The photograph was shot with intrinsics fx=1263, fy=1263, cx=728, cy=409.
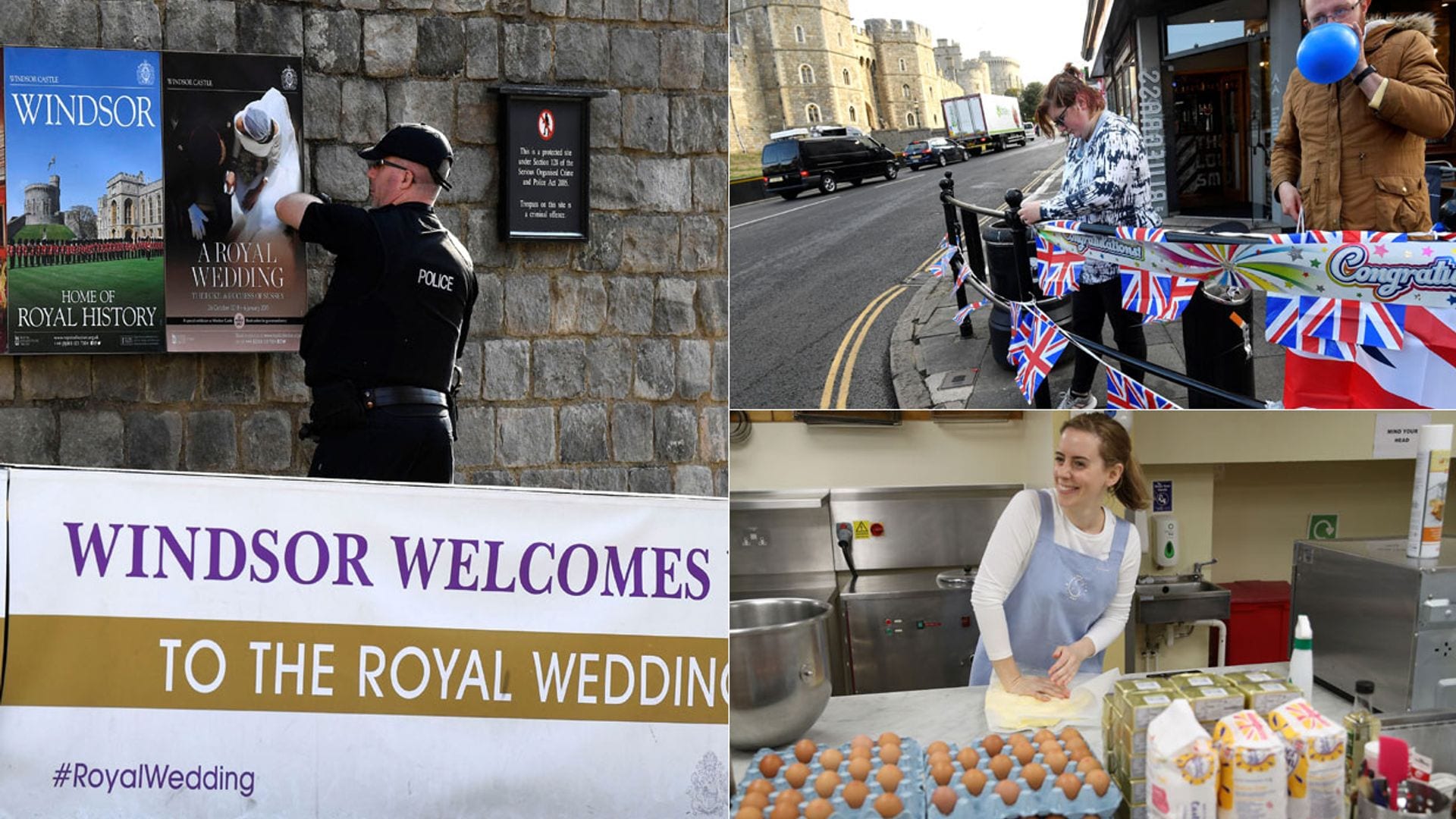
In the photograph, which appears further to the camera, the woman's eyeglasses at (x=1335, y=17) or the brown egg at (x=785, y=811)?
the woman's eyeglasses at (x=1335, y=17)

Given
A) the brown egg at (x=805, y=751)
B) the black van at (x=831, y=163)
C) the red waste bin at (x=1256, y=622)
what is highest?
the black van at (x=831, y=163)

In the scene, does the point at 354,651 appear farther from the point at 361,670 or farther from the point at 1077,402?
the point at 1077,402

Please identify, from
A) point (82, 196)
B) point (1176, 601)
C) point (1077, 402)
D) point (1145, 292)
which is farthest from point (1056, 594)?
point (82, 196)

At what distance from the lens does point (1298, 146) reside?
228cm

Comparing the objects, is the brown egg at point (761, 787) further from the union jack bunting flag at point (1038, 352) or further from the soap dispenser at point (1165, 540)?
the soap dispenser at point (1165, 540)

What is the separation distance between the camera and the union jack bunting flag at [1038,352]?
2.54 meters

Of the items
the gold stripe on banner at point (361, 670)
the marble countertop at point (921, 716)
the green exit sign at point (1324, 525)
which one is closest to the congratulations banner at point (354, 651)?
the gold stripe on banner at point (361, 670)

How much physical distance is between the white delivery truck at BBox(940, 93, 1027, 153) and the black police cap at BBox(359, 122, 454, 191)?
6.89 ft

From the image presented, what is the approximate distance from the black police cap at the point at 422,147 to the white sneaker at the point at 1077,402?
7.29ft

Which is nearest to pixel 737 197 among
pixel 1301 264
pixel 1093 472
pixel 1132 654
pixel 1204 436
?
pixel 1093 472

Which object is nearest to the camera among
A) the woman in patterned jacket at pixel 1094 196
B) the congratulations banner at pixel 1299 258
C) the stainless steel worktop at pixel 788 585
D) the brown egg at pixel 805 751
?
the brown egg at pixel 805 751

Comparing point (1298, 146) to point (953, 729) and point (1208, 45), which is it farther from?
point (953, 729)

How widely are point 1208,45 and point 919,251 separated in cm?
61

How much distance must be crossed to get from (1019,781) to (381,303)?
96.7 inches
